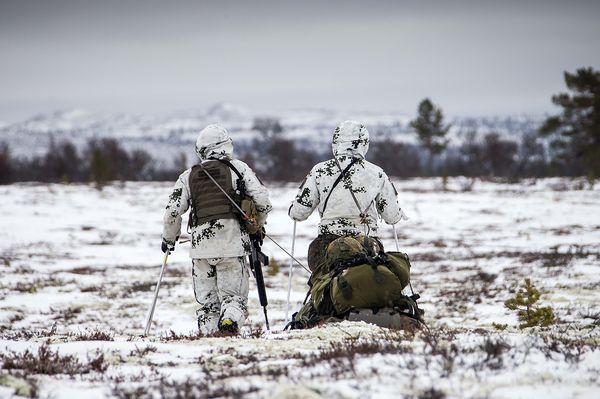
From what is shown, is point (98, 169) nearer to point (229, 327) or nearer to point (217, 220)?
point (217, 220)

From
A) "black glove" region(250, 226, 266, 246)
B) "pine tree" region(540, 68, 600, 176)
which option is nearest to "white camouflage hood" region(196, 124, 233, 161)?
"black glove" region(250, 226, 266, 246)

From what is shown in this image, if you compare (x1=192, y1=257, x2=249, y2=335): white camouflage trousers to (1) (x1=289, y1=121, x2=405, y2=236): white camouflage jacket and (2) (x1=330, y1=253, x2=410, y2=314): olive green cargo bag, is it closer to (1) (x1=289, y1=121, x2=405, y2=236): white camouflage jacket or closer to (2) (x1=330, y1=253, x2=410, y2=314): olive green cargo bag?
(1) (x1=289, y1=121, x2=405, y2=236): white camouflage jacket

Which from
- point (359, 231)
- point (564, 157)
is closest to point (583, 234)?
point (359, 231)

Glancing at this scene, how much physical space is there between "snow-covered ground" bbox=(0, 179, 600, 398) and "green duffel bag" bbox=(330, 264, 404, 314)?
1.25 feet

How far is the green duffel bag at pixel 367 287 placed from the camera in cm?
659

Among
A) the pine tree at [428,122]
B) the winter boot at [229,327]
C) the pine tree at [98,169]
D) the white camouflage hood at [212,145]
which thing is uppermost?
the pine tree at [428,122]

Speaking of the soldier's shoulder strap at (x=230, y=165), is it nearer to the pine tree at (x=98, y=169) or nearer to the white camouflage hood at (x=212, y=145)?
the white camouflage hood at (x=212, y=145)

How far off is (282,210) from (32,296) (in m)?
25.8

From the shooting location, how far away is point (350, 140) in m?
8.09

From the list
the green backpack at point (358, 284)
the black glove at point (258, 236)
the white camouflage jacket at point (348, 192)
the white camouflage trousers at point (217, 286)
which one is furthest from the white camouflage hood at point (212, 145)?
the green backpack at point (358, 284)

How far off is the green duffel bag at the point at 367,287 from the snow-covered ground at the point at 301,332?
1.25 feet

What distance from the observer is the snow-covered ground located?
4055mm

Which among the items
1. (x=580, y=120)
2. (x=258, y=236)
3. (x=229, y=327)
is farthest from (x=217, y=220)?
(x=580, y=120)

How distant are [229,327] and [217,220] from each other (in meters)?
1.22
